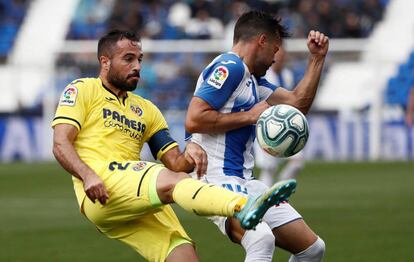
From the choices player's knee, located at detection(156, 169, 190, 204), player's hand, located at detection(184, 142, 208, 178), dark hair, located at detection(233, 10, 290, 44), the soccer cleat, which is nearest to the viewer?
the soccer cleat

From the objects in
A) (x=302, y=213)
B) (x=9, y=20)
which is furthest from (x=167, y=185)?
(x=9, y=20)

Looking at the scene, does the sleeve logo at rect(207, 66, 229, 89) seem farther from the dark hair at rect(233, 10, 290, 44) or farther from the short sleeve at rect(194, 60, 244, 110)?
the dark hair at rect(233, 10, 290, 44)

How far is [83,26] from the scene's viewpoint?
33.1m

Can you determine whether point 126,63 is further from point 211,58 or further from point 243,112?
point 211,58

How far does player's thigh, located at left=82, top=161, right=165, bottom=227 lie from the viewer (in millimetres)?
7234

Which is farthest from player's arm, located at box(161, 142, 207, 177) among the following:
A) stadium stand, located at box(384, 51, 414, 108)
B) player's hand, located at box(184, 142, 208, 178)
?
stadium stand, located at box(384, 51, 414, 108)

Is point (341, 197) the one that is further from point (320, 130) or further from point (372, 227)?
point (320, 130)

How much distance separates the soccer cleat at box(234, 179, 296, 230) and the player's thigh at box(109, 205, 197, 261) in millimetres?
1107

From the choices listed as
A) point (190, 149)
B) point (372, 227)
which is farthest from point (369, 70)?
point (190, 149)

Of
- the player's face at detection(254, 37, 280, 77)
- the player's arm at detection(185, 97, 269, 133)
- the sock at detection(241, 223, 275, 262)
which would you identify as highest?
the player's face at detection(254, 37, 280, 77)

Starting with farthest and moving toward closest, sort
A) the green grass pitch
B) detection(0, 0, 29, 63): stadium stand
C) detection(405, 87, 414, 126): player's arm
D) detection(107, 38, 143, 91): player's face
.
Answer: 1. detection(0, 0, 29, 63): stadium stand
2. detection(405, 87, 414, 126): player's arm
3. the green grass pitch
4. detection(107, 38, 143, 91): player's face

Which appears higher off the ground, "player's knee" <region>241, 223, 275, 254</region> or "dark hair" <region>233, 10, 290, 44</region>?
"dark hair" <region>233, 10, 290, 44</region>

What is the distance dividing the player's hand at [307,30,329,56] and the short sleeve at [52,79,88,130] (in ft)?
5.33

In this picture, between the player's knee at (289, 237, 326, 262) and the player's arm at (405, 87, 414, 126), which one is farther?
the player's arm at (405, 87, 414, 126)
